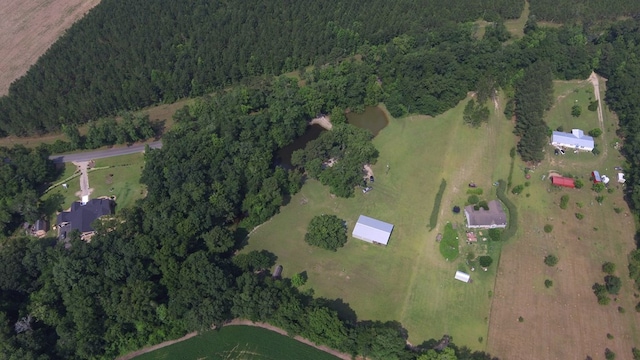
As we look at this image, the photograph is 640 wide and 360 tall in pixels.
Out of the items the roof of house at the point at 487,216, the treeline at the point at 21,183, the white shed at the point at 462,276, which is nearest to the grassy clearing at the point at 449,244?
the white shed at the point at 462,276

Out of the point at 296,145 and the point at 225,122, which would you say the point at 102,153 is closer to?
the point at 225,122

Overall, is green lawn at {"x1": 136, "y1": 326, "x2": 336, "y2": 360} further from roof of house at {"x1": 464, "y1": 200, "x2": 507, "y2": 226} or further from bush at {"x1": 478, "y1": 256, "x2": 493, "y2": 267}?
roof of house at {"x1": 464, "y1": 200, "x2": 507, "y2": 226}

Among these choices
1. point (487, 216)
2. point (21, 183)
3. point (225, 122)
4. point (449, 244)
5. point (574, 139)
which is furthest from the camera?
point (574, 139)

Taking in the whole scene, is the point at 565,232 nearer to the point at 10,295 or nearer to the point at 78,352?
the point at 78,352

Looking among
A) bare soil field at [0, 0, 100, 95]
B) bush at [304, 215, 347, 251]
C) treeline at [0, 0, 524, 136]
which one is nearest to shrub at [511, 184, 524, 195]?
bush at [304, 215, 347, 251]

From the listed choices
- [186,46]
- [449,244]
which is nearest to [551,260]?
[449,244]

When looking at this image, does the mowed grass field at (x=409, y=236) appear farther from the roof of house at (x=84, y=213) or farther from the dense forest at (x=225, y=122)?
the roof of house at (x=84, y=213)
